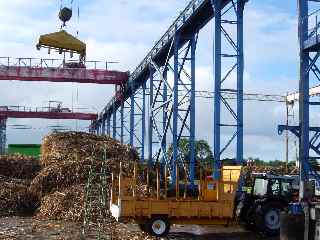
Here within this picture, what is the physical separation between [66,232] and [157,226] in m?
2.77

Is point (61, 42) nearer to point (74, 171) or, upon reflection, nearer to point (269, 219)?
point (74, 171)

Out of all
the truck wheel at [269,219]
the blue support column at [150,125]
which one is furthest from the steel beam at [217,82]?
the blue support column at [150,125]

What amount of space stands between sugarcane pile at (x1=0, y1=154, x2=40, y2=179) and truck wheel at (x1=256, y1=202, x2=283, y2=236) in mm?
12913

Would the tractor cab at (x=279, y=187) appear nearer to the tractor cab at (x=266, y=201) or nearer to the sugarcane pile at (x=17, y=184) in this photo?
the tractor cab at (x=266, y=201)

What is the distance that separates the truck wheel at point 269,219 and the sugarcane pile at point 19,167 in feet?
42.4

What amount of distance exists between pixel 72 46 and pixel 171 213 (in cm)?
2124

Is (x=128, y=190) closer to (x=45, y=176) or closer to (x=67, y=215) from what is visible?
(x=67, y=215)

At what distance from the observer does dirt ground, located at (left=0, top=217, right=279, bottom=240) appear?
657 inches

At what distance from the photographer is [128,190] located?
59.0 feet

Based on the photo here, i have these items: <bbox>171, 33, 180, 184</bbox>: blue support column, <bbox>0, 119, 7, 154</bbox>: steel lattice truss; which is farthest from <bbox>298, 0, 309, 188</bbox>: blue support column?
<bbox>0, 119, 7, 154</bbox>: steel lattice truss

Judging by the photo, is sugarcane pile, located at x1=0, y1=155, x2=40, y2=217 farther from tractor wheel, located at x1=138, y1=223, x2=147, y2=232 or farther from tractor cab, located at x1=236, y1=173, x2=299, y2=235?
tractor cab, located at x1=236, y1=173, x2=299, y2=235

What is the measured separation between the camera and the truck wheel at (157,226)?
17188 mm

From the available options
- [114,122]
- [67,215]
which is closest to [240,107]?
[67,215]

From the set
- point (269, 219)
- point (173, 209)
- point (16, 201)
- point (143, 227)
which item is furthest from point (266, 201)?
point (16, 201)
